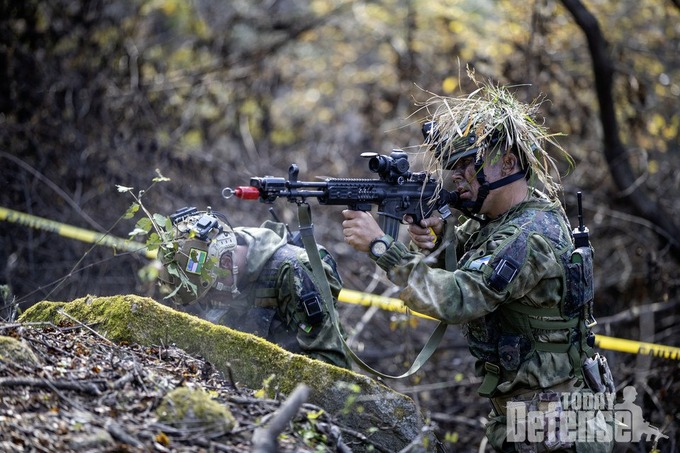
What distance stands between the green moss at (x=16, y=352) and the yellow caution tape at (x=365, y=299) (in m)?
1.45

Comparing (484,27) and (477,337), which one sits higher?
(484,27)

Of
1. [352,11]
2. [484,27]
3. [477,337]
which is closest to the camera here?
[477,337]

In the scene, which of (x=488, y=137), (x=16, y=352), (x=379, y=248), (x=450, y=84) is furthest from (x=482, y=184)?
(x=450, y=84)

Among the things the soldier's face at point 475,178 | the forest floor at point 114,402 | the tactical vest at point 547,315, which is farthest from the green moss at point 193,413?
the soldier's face at point 475,178

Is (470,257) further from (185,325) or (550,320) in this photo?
(185,325)

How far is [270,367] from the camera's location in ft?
13.8

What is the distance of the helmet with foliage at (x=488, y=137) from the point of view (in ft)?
14.8

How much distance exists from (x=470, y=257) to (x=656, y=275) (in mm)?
4118

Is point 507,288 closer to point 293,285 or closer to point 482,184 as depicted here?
point 482,184

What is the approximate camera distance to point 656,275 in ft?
25.4

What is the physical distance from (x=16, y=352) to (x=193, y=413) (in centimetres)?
94

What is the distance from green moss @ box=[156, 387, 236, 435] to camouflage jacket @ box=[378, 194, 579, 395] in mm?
1295

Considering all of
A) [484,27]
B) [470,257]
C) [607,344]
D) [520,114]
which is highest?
[484,27]

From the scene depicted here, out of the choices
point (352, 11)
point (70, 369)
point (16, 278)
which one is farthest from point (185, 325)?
point (352, 11)
